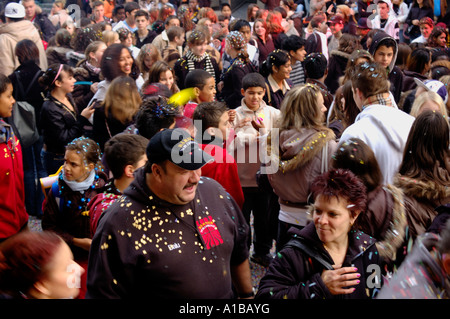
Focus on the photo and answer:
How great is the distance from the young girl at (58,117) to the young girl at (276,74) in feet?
6.95

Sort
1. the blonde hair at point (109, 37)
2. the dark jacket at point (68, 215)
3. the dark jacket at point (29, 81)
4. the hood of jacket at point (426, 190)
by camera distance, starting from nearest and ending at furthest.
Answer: the hood of jacket at point (426, 190) → the dark jacket at point (68, 215) → the dark jacket at point (29, 81) → the blonde hair at point (109, 37)

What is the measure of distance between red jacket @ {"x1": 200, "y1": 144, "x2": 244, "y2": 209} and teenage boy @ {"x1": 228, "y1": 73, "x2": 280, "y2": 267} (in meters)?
0.70

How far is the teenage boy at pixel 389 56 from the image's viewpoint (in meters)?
5.75

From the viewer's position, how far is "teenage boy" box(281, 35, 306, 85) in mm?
6633

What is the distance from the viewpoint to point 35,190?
19.6ft

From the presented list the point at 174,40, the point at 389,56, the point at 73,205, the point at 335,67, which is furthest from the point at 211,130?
the point at 174,40

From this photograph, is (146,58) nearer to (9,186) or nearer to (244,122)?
(244,122)

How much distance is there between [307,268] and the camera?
93.5 inches

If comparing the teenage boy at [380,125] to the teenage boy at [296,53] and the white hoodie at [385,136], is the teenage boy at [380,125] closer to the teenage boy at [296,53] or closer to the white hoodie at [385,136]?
the white hoodie at [385,136]

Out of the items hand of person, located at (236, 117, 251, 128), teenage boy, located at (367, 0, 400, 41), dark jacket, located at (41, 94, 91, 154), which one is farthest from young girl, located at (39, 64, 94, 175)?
teenage boy, located at (367, 0, 400, 41)

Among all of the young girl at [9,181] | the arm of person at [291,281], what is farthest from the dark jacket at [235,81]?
the arm of person at [291,281]

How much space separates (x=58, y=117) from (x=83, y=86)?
1161mm

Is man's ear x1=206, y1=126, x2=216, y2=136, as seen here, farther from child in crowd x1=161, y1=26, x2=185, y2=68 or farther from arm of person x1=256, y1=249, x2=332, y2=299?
child in crowd x1=161, y1=26, x2=185, y2=68
